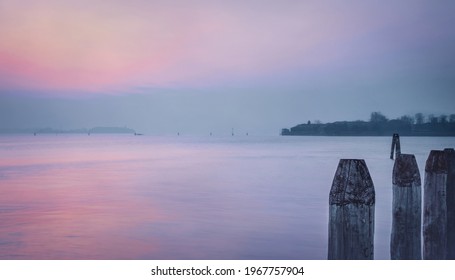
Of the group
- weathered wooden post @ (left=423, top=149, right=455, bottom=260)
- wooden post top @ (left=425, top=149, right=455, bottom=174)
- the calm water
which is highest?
wooden post top @ (left=425, top=149, right=455, bottom=174)

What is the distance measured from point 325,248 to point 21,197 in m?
7.63

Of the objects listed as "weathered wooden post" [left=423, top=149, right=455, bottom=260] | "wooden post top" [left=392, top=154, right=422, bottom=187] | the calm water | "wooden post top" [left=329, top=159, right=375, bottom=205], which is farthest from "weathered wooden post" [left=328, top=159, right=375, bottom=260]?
the calm water

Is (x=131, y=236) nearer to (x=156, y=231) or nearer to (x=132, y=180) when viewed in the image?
(x=156, y=231)

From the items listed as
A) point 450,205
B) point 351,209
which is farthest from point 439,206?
point 351,209

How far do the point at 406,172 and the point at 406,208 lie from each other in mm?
241

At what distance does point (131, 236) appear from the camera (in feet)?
24.2

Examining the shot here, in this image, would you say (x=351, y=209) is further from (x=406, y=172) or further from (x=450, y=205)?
(x=450, y=205)

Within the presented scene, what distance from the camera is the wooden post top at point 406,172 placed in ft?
10.3

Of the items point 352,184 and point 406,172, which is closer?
point 352,184

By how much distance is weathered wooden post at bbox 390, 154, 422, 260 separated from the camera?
3.17m

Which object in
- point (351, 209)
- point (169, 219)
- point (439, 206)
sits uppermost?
point (351, 209)

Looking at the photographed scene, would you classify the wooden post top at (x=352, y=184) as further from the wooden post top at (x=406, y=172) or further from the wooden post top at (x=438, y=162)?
the wooden post top at (x=438, y=162)

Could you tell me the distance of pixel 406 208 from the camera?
3227 mm

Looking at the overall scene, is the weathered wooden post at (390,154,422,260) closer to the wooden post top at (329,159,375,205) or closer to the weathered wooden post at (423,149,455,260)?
the weathered wooden post at (423,149,455,260)
